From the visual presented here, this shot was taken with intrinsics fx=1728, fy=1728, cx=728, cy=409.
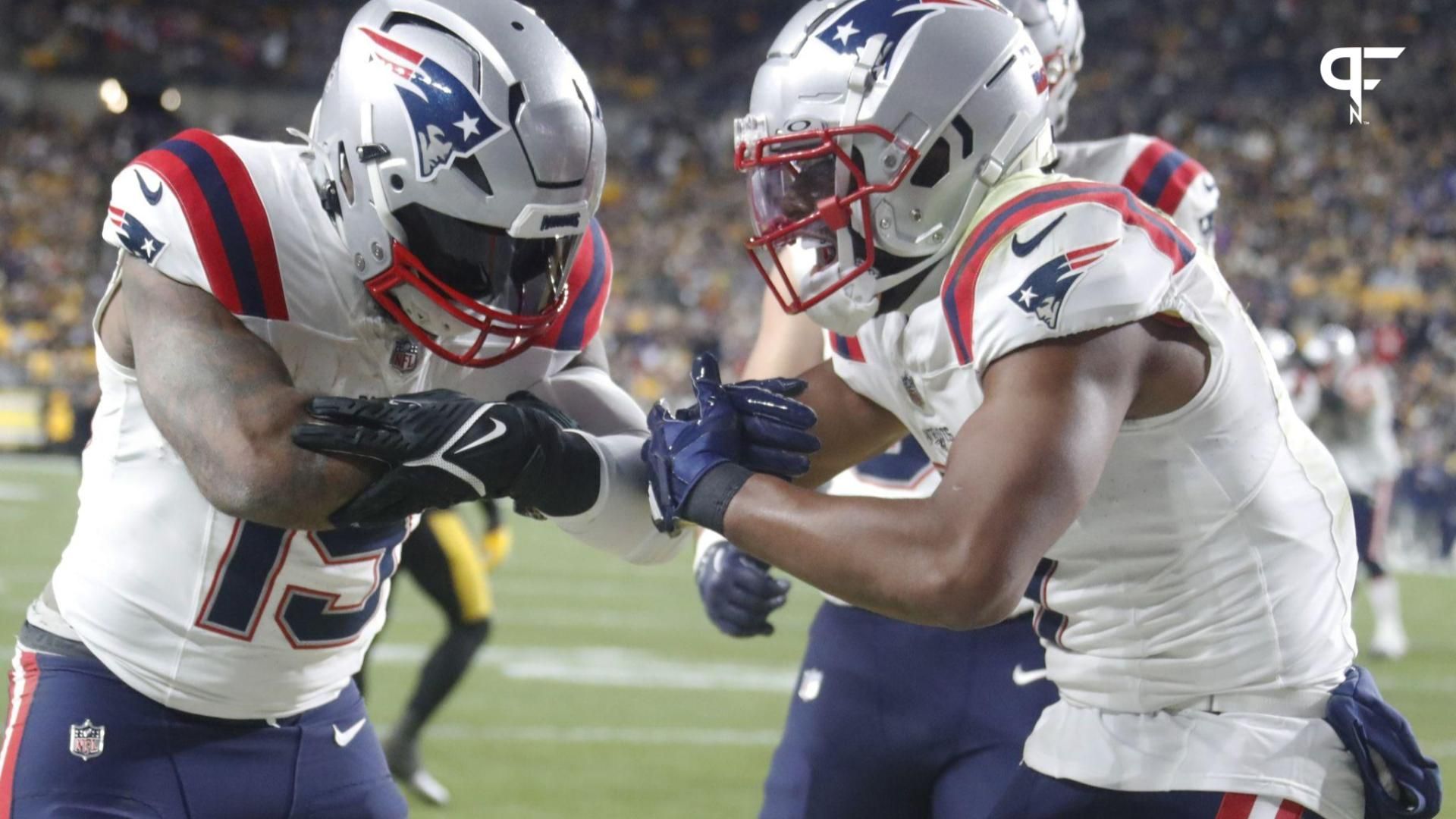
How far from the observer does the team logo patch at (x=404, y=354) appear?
255 cm

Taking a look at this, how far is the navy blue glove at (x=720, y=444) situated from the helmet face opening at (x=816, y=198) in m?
0.19

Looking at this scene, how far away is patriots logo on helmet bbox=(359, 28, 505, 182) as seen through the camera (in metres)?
2.34

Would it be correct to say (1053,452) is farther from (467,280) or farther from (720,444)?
(467,280)

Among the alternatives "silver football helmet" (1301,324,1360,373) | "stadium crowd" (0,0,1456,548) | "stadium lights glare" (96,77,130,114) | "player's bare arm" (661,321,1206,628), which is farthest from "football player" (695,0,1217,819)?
"stadium crowd" (0,0,1456,548)

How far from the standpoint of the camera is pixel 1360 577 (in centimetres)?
1013

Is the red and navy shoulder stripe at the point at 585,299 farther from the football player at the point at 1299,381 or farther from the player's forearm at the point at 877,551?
the football player at the point at 1299,381

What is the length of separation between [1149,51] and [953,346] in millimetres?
20770

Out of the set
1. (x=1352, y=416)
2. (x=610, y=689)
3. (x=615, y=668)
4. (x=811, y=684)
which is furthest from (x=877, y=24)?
(x=1352, y=416)

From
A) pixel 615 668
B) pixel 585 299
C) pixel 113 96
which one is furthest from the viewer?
pixel 615 668

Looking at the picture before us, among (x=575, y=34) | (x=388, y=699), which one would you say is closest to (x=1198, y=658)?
(x=388, y=699)

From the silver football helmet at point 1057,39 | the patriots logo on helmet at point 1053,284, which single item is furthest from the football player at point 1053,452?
the silver football helmet at point 1057,39

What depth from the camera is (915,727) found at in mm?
Result: 3033

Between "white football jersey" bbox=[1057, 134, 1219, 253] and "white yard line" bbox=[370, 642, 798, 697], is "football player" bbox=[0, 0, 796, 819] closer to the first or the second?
"white football jersey" bbox=[1057, 134, 1219, 253]

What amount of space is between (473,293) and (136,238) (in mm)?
459
